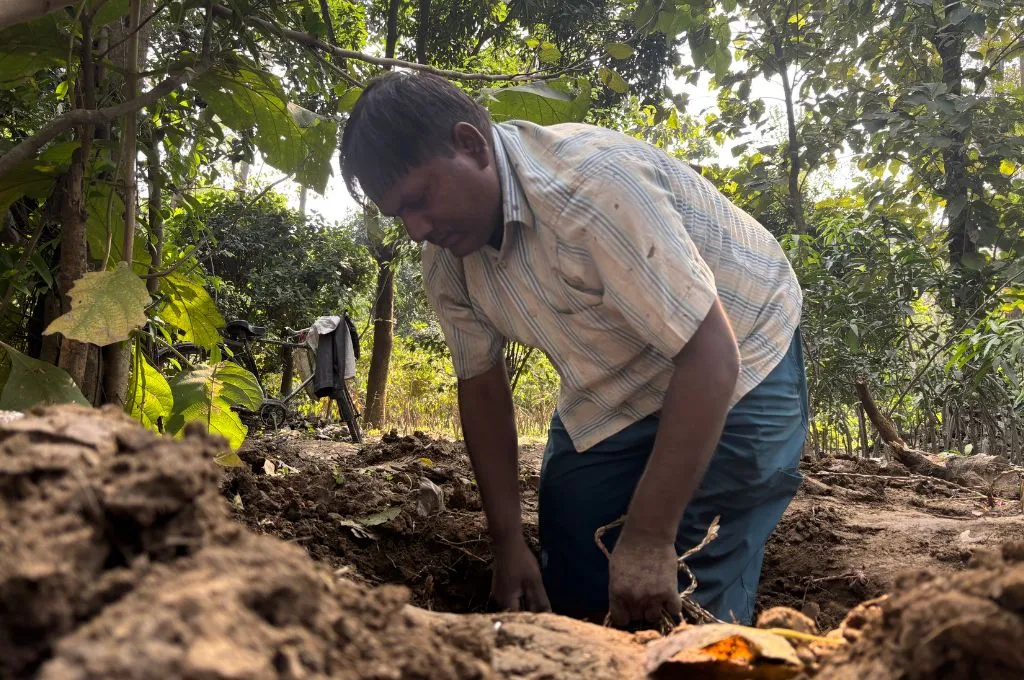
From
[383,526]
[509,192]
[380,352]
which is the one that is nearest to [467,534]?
[383,526]

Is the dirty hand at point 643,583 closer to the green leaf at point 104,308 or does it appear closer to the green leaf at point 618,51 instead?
the green leaf at point 104,308

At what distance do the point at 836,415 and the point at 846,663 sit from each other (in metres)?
5.73

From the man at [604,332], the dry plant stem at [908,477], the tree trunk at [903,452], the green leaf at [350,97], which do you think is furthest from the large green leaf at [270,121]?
the tree trunk at [903,452]

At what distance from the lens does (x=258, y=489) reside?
270cm

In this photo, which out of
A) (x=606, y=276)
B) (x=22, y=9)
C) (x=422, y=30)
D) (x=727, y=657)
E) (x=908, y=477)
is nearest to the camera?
(x=727, y=657)

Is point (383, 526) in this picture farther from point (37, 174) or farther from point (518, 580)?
point (37, 174)

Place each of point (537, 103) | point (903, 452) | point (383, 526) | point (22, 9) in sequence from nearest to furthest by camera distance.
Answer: point (22, 9) < point (537, 103) < point (383, 526) < point (903, 452)

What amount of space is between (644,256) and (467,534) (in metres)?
1.47

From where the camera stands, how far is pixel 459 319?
2.34 meters

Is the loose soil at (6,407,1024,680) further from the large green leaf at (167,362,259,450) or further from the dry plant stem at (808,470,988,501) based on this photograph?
the dry plant stem at (808,470,988,501)

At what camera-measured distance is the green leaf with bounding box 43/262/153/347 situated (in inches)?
61.9

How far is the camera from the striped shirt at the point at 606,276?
1620 millimetres

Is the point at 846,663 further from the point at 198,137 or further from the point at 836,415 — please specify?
the point at 836,415

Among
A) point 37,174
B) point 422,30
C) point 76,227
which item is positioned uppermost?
point 422,30
